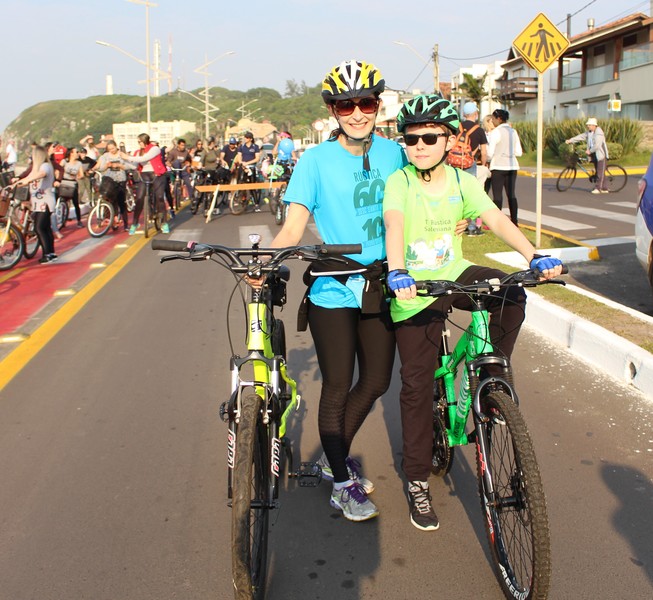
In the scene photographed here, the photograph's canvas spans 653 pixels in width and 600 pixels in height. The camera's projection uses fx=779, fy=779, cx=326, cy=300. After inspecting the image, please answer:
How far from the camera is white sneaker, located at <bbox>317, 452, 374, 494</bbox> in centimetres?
390

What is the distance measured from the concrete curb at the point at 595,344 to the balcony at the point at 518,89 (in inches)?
2136

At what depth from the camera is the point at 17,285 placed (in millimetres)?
9953

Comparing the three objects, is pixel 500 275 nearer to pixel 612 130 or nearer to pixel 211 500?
pixel 211 500

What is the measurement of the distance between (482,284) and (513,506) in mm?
848

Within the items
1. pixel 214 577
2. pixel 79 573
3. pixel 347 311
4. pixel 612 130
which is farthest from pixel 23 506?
pixel 612 130

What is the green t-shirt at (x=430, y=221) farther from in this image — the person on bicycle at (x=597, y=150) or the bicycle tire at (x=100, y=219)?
the person on bicycle at (x=597, y=150)

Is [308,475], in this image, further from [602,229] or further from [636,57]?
[636,57]

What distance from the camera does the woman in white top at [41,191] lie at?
11258 millimetres

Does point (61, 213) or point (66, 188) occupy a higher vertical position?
point (66, 188)

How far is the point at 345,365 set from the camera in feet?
11.7

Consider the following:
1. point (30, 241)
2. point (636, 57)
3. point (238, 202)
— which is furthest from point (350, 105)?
point (636, 57)

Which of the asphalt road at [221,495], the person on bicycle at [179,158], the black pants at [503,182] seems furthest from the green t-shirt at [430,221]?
the person on bicycle at [179,158]

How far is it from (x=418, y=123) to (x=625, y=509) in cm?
204

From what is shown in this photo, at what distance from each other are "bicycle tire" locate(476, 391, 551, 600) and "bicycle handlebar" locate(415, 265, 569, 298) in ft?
1.35
